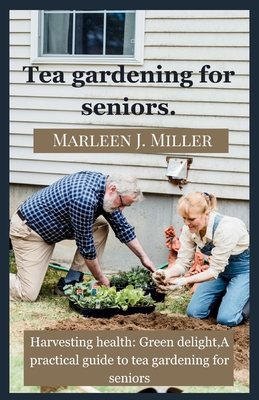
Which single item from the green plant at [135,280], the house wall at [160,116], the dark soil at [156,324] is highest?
the house wall at [160,116]

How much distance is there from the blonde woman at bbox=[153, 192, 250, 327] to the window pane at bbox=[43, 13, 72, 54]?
2.31m

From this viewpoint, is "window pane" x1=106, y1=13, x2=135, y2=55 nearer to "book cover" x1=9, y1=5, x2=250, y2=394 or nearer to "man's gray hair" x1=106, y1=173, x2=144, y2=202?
"book cover" x1=9, y1=5, x2=250, y2=394

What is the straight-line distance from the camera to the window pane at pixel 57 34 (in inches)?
265

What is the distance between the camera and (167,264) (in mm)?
6855

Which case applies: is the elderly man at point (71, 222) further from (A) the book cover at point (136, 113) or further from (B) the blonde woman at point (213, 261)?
(B) the blonde woman at point (213, 261)

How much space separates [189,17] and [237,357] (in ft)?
10.3

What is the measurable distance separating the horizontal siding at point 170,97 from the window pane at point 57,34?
0.17 meters

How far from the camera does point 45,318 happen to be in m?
5.66

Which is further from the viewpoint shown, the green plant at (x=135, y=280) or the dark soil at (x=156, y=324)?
the green plant at (x=135, y=280)

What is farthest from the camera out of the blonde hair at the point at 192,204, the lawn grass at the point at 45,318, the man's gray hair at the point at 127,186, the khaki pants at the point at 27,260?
the khaki pants at the point at 27,260

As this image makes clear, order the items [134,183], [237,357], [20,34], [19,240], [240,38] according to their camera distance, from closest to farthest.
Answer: [237,357], [134,183], [19,240], [240,38], [20,34]

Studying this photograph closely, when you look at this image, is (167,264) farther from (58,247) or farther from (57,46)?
(57,46)

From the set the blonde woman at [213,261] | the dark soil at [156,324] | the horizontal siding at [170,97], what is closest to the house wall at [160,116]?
the horizontal siding at [170,97]

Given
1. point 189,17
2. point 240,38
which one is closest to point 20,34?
point 189,17
